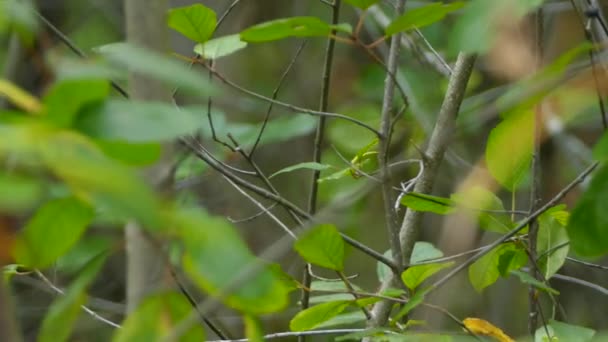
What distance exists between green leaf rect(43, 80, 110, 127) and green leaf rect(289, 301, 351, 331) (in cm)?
41

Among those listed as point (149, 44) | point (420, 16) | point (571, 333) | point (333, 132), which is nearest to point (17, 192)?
point (149, 44)

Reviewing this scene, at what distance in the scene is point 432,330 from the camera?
2.86 ft

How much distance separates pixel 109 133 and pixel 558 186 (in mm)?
2373

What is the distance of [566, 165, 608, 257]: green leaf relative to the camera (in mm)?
656

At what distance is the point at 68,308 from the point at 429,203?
1.38ft

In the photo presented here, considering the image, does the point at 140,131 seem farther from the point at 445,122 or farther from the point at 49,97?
the point at 445,122

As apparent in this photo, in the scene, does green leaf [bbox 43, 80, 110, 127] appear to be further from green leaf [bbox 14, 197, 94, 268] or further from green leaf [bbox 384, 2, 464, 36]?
green leaf [bbox 384, 2, 464, 36]

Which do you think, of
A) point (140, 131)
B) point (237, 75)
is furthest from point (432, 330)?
point (237, 75)

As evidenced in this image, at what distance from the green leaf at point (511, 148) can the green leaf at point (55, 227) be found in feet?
1.11

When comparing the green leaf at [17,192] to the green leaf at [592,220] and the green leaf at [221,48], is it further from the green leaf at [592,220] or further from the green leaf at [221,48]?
the green leaf at [221,48]

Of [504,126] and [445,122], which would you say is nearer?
[504,126]

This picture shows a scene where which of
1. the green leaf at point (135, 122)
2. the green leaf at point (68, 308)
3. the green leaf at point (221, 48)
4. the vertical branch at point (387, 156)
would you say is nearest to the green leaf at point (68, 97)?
the green leaf at point (135, 122)

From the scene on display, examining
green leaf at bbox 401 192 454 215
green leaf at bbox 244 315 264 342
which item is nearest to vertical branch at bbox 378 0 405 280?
green leaf at bbox 401 192 454 215

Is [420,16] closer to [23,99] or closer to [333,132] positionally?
[23,99]
